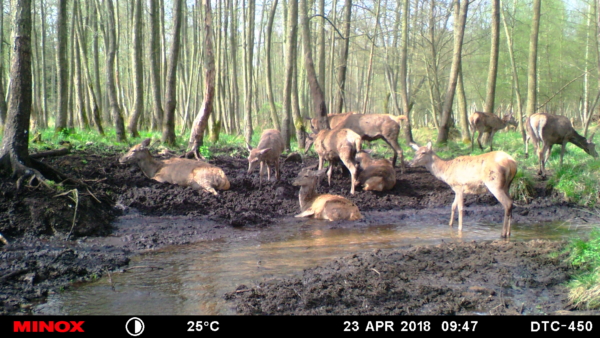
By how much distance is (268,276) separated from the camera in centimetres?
641

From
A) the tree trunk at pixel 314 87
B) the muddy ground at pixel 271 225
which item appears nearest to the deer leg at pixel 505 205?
the muddy ground at pixel 271 225

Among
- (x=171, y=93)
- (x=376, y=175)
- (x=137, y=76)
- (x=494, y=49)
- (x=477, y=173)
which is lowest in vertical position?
(x=376, y=175)

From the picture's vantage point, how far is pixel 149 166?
39.3 ft

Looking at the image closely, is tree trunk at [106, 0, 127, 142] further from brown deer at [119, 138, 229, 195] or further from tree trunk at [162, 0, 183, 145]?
brown deer at [119, 138, 229, 195]

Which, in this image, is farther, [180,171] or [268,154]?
[268,154]

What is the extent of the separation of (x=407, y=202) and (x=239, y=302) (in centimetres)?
729

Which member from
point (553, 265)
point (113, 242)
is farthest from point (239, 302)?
point (553, 265)

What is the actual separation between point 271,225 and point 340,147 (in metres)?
3.91

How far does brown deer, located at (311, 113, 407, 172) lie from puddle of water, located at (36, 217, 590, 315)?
4.56 meters

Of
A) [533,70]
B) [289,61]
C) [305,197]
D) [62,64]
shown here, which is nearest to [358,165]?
[305,197]

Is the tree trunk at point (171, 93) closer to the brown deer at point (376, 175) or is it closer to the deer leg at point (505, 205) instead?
the brown deer at point (376, 175)

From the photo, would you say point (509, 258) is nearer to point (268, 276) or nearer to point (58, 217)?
point (268, 276)
